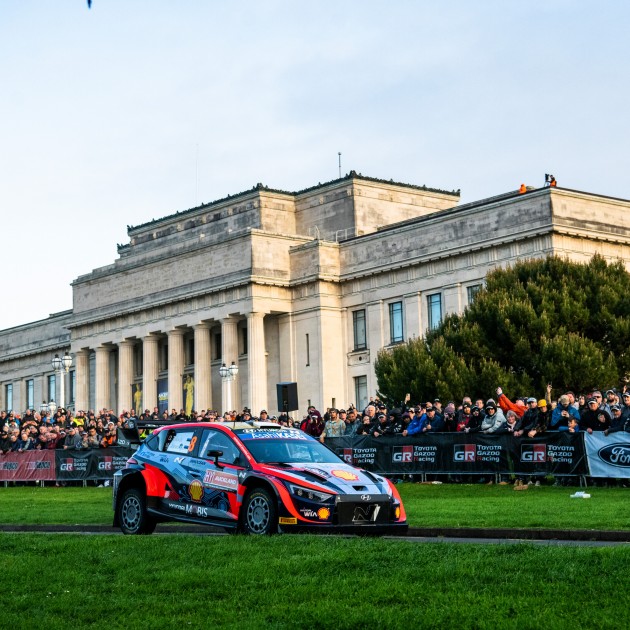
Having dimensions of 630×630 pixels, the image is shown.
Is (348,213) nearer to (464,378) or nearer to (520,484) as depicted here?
(464,378)

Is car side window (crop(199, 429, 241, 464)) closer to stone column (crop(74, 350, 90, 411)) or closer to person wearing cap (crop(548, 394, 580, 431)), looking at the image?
person wearing cap (crop(548, 394, 580, 431))

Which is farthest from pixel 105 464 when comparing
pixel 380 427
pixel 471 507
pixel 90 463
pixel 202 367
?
pixel 202 367

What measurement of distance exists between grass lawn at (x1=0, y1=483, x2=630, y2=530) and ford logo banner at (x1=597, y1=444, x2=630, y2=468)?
68 centimetres

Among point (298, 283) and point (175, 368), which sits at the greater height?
point (298, 283)

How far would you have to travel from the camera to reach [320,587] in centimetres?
1259

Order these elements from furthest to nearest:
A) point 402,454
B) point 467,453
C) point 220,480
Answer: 1. point 402,454
2. point 467,453
3. point 220,480

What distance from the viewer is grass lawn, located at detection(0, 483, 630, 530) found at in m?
21.1

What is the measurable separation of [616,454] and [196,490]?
11810 millimetres

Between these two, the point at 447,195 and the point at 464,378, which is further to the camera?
the point at 447,195

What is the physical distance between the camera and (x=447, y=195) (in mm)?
93562

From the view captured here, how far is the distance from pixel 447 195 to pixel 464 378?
1540 inches

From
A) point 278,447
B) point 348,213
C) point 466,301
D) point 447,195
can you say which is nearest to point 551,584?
point 278,447

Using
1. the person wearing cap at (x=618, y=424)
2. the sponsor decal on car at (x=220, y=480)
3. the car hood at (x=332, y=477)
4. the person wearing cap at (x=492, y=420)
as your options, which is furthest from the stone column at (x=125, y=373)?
the car hood at (x=332, y=477)

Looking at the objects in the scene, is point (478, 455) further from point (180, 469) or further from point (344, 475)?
point (344, 475)
